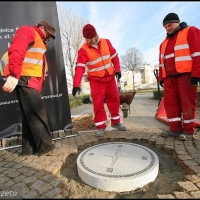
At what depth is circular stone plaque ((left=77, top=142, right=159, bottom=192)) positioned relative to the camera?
6.31 ft

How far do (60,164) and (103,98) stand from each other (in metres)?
1.59

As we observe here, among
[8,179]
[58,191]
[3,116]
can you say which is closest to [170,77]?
[58,191]

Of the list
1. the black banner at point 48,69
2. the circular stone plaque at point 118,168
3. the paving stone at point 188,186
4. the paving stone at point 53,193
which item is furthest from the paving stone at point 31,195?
the black banner at point 48,69

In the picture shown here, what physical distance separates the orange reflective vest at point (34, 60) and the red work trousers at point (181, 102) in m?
2.12

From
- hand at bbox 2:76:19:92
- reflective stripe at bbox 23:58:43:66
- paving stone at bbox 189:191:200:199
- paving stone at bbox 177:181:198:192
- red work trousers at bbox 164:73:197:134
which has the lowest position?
paving stone at bbox 189:191:200:199

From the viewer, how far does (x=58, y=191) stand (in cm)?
184

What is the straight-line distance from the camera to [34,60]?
2.76 meters

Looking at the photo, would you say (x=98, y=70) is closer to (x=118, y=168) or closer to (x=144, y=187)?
(x=118, y=168)

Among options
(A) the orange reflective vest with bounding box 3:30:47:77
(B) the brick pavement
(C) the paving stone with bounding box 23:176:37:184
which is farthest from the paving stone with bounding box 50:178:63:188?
(A) the orange reflective vest with bounding box 3:30:47:77

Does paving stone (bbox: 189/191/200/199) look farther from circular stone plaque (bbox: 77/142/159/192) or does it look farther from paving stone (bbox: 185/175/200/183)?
circular stone plaque (bbox: 77/142/159/192)

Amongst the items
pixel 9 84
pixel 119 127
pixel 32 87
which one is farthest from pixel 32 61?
pixel 119 127

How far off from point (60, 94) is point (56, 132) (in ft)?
2.47

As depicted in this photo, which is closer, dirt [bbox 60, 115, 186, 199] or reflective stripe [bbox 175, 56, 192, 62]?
dirt [bbox 60, 115, 186, 199]

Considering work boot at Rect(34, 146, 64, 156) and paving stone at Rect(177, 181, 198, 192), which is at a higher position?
work boot at Rect(34, 146, 64, 156)
